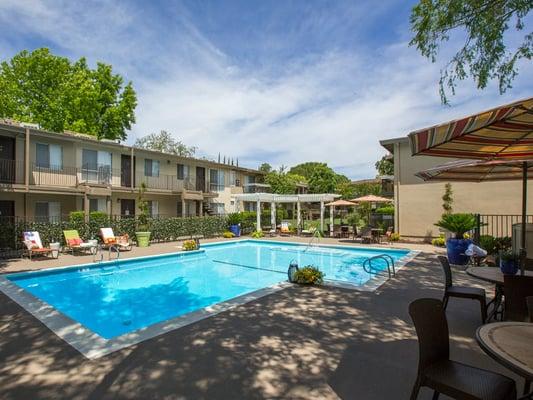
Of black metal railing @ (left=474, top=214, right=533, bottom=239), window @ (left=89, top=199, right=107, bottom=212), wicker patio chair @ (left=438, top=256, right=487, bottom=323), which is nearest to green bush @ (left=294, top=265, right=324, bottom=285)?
wicker patio chair @ (left=438, top=256, right=487, bottom=323)

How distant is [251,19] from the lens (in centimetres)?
1216

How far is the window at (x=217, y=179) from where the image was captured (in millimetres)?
28422

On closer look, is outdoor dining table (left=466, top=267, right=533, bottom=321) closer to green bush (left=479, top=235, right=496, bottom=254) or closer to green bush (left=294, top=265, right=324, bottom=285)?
green bush (left=294, top=265, right=324, bottom=285)

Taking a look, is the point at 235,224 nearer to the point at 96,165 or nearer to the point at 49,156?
the point at 96,165

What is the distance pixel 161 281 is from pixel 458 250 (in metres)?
10.3

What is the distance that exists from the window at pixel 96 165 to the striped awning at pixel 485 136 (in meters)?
19.6

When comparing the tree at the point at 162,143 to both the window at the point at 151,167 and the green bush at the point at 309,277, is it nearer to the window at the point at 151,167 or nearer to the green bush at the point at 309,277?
the window at the point at 151,167

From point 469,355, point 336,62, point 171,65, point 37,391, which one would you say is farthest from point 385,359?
point 171,65

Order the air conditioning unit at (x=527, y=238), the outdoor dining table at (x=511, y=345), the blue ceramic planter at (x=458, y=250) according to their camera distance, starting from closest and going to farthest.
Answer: the outdoor dining table at (x=511, y=345), the air conditioning unit at (x=527, y=238), the blue ceramic planter at (x=458, y=250)

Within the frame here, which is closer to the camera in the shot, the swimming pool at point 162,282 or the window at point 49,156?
the swimming pool at point 162,282

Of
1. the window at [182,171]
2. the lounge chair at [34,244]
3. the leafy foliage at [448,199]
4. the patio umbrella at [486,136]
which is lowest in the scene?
the lounge chair at [34,244]

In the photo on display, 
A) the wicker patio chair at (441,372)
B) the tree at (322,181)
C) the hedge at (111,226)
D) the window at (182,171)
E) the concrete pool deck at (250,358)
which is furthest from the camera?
the tree at (322,181)

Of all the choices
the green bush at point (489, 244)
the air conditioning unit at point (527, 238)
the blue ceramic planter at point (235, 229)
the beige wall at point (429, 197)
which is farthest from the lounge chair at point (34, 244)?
the beige wall at point (429, 197)

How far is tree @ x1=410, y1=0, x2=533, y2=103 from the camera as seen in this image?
8305mm
